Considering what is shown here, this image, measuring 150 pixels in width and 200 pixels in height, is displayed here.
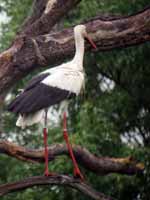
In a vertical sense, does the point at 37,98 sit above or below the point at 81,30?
below

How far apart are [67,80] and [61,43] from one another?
814mm

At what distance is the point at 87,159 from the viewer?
30.9 feet

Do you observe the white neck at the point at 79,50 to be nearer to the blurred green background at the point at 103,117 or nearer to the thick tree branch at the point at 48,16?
the thick tree branch at the point at 48,16

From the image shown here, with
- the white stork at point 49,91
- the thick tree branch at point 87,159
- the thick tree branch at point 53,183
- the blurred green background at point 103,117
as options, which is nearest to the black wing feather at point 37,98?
the white stork at point 49,91

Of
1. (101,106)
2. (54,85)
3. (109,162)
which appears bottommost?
(101,106)

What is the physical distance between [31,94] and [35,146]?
4122 millimetres

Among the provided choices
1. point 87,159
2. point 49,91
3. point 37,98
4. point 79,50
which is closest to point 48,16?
point 79,50

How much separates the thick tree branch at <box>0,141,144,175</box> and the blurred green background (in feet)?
4.41

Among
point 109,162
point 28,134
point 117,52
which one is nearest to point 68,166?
point 109,162

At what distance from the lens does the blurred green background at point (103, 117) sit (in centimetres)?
1117

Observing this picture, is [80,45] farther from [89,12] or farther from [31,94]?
[89,12]

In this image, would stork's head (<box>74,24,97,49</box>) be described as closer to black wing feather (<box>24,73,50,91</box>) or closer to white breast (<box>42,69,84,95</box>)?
white breast (<box>42,69,84,95</box>)

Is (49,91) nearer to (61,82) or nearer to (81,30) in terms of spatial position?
(61,82)

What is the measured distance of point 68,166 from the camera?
10852 millimetres
